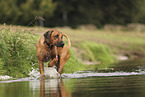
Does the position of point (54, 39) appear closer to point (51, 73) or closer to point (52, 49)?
point (52, 49)

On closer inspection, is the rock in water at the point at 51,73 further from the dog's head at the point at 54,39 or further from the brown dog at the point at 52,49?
the dog's head at the point at 54,39

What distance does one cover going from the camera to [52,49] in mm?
10578

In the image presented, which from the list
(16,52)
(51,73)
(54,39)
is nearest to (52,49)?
(54,39)

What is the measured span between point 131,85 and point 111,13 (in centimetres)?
4758

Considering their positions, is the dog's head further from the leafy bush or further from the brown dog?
the leafy bush

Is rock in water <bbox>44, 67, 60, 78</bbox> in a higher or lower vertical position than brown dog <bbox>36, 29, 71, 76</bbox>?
lower

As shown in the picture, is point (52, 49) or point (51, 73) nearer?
point (52, 49)

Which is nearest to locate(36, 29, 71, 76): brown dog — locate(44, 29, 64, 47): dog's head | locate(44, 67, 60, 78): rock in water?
locate(44, 29, 64, 47): dog's head

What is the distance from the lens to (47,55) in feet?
34.9

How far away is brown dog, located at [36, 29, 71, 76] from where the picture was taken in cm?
1040

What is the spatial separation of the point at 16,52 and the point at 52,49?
Result: 1888mm

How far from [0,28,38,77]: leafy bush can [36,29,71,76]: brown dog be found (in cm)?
115

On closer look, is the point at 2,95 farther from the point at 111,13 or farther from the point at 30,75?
the point at 111,13

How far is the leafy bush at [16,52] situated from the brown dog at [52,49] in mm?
1154
